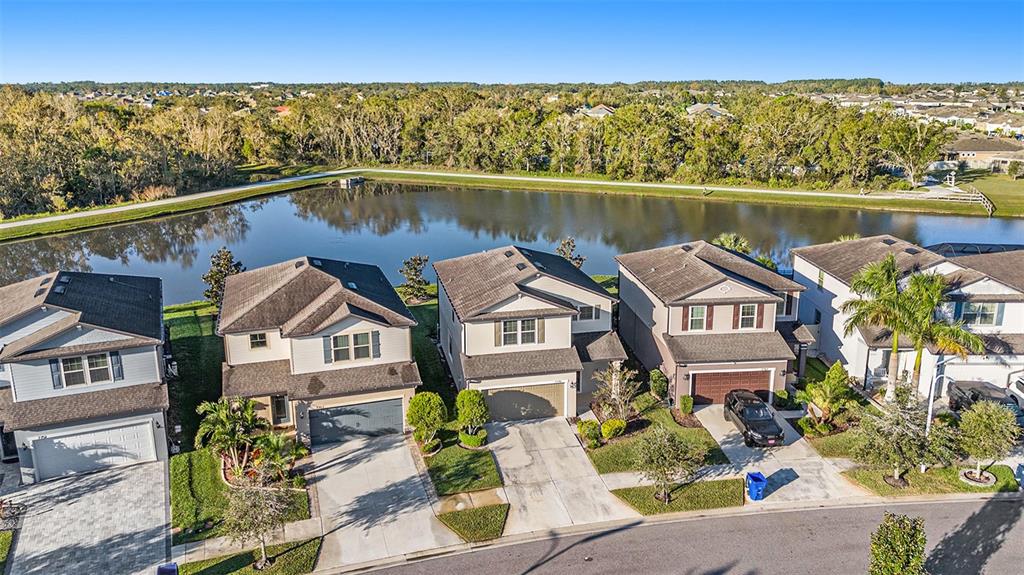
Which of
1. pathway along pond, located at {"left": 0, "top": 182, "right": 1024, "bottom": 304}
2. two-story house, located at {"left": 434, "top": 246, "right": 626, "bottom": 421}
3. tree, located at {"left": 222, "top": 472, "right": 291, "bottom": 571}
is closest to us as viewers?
tree, located at {"left": 222, "top": 472, "right": 291, "bottom": 571}

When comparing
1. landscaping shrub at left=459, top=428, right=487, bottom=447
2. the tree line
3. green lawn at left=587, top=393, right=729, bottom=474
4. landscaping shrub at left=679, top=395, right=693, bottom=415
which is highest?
the tree line

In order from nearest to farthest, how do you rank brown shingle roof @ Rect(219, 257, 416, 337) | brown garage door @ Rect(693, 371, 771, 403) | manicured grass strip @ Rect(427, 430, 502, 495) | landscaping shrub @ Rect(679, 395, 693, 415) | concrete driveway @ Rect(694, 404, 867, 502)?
concrete driveway @ Rect(694, 404, 867, 502) → manicured grass strip @ Rect(427, 430, 502, 495) → brown shingle roof @ Rect(219, 257, 416, 337) → landscaping shrub @ Rect(679, 395, 693, 415) → brown garage door @ Rect(693, 371, 771, 403)

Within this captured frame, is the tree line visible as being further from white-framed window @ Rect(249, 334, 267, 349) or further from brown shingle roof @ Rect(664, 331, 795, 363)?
brown shingle roof @ Rect(664, 331, 795, 363)

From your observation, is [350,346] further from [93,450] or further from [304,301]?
→ [93,450]

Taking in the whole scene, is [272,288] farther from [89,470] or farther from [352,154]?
[352,154]

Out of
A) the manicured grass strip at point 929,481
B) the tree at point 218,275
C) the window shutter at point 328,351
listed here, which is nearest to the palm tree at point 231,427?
the window shutter at point 328,351

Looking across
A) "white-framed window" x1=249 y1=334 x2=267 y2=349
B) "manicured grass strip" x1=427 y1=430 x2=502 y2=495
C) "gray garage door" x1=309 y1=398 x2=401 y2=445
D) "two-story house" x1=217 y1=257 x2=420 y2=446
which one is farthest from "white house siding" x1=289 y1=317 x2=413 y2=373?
"manicured grass strip" x1=427 y1=430 x2=502 y2=495
